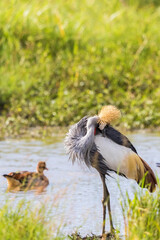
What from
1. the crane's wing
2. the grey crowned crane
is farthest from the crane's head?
the crane's wing

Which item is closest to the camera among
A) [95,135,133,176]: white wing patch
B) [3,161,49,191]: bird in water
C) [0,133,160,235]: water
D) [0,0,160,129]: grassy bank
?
[0,133,160,235]: water

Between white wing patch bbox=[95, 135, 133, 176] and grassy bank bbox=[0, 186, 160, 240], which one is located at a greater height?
white wing patch bbox=[95, 135, 133, 176]

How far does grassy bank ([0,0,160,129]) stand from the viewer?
36.0ft

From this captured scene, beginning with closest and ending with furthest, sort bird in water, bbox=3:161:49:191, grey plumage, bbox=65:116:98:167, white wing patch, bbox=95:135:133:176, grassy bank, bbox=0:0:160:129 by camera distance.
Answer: grey plumage, bbox=65:116:98:167
white wing patch, bbox=95:135:133:176
bird in water, bbox=3:161:49:191
grassy bank, bbox=0:0:160:129

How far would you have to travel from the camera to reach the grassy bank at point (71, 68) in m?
11.0

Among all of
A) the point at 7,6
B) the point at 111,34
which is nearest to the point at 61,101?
the point at 111,34

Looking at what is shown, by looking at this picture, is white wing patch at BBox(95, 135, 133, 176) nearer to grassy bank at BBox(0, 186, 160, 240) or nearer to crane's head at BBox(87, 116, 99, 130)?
crane's head at BBox(87, 116, 99, 130)

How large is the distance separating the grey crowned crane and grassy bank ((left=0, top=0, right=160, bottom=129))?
457 cm

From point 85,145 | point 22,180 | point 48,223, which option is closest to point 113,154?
point 85,145

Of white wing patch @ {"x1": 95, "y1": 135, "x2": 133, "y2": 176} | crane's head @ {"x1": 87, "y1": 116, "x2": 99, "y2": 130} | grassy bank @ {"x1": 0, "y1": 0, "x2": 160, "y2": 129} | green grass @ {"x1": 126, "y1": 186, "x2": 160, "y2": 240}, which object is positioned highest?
grassy bank @ {"x1": 0, "y1": 0, "x2": 160, "y2": 129}

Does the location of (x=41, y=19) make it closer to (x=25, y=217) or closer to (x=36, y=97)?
(x=36, y=97)

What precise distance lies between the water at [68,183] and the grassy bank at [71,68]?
1.12m

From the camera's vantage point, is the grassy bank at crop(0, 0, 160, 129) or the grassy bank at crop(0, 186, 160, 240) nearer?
the grassy bank at crop(0, 186, 160, 240)

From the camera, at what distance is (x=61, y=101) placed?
1108 centimetres
